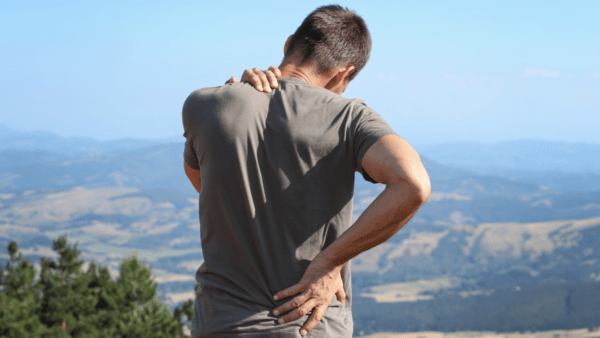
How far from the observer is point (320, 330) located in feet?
9.01

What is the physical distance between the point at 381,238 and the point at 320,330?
587 mm

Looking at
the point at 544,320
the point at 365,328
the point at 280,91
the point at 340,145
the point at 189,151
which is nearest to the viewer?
the point at 340,145

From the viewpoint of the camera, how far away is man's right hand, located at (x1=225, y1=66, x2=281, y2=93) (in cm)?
286

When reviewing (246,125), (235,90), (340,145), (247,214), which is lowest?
(247,214)

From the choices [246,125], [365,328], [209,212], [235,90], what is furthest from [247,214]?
[365,328]

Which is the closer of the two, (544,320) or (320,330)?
(320,330)

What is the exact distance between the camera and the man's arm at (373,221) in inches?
94.8

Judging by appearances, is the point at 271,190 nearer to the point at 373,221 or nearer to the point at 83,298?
the point at 373,221

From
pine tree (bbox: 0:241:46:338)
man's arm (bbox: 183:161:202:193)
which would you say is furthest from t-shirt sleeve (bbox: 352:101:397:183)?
pine tree (bbox: 0:241:46:338)

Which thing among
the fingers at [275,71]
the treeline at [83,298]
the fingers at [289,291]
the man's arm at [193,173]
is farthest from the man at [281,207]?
the treeline at [83,298]

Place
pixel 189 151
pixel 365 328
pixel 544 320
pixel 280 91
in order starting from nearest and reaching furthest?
pixel 280 91, pixel 189 151, pixel 544 320, pixel 365 328

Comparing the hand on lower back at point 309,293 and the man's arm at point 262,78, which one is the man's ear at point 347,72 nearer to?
the man's arm at point 262,78

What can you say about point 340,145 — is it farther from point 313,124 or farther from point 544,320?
point 544,320

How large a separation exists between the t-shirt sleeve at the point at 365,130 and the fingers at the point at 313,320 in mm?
726
